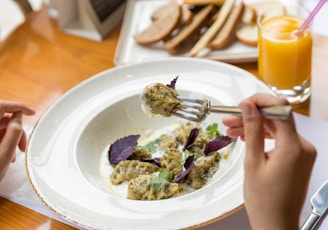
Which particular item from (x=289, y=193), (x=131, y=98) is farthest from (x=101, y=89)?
(x=289, y=193)

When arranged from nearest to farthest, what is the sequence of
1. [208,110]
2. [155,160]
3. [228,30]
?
[208,110] → [155,160] → [228,30]

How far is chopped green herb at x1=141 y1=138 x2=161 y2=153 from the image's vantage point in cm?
113

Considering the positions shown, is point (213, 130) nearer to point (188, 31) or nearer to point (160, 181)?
point (160, 181)

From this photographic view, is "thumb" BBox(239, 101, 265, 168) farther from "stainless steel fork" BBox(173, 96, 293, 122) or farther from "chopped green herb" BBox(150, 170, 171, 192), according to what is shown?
"chopped green herb" BBox(150, 170, 171, 192)

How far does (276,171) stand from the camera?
66 cm

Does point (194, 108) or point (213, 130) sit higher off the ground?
point (194, 108)

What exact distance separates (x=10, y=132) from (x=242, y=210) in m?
0.47

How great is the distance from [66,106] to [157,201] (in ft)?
1.12

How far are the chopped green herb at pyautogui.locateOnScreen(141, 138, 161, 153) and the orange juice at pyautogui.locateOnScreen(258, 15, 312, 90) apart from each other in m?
0.27

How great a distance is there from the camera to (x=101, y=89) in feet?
4.00

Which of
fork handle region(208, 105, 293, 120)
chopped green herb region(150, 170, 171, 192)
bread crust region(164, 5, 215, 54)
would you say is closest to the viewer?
fork handle region(208, 105, 293, 120)

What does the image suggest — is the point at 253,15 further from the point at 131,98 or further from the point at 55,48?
the point at 55,48

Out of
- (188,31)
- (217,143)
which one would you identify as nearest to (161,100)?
(217,143)

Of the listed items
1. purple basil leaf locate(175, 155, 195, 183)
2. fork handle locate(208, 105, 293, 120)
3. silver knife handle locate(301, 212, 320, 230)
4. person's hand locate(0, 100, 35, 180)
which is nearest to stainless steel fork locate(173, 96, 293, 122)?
fork handle locate(208, 105, 293, 120)
